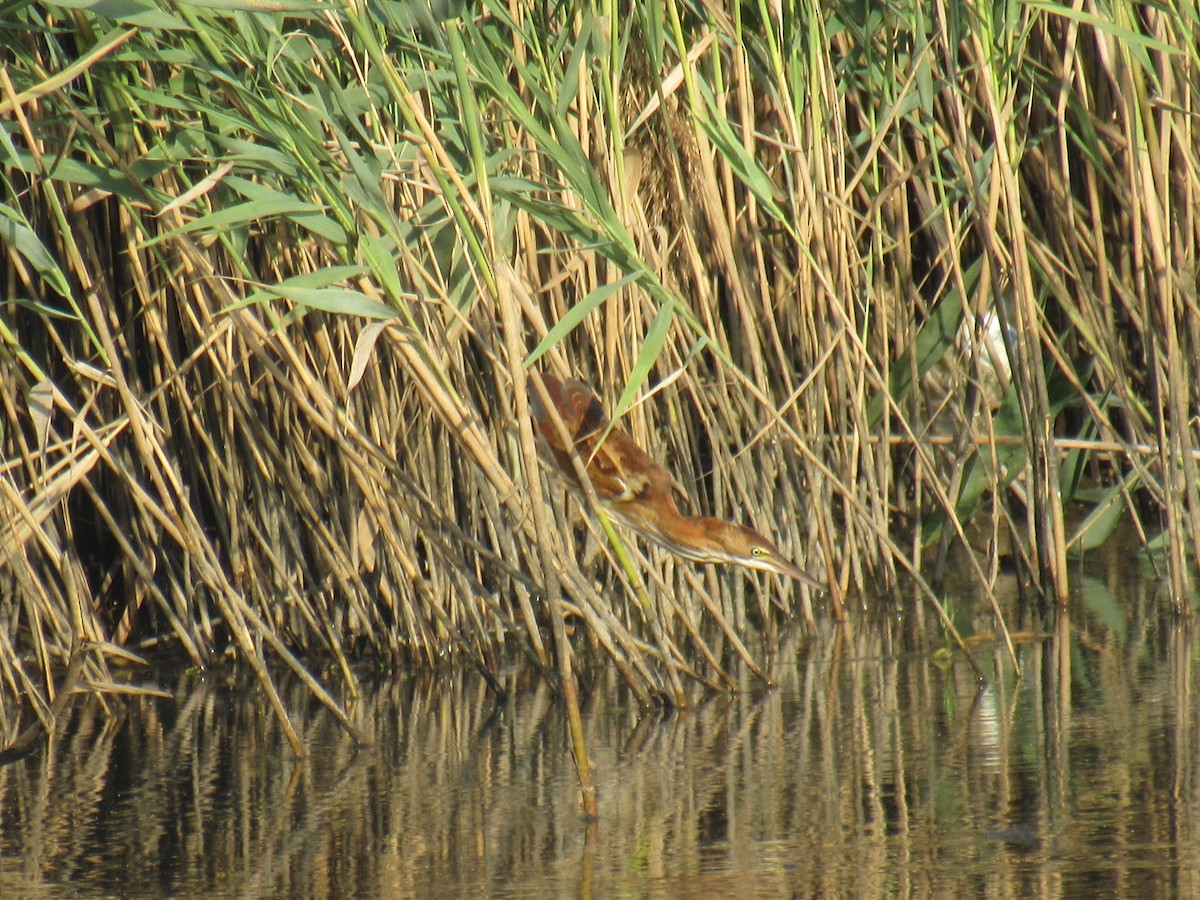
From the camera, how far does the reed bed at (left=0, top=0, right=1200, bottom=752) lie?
307 cm

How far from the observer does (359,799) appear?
2990 millimetres

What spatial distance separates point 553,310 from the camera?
3816 mm

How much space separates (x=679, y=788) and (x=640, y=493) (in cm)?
62

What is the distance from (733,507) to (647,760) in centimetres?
119

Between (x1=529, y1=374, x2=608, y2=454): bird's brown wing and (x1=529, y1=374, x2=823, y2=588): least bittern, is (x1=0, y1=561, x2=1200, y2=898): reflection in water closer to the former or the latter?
(x1=529, y1=374, x2=823, y2=588): least bittern

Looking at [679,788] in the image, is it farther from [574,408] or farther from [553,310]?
[553,310]

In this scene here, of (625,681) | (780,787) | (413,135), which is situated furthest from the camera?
(625,681)

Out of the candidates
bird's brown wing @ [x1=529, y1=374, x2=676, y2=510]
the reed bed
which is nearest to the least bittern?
bird's brown wing @ [x1=529, y1=374, x2=676, y2=510]

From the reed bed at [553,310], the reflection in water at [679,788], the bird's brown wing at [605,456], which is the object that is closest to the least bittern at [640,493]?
the bird's brown wing at [605,456]

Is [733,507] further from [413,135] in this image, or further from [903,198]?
[413,135]

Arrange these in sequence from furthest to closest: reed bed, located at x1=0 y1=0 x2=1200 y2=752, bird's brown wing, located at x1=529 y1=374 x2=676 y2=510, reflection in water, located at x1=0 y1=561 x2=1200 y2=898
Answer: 1. bird's brown wing, located at x1=529 y1=374 x2=676 y2=510
2. reed bed, located at x1=0 y1=0 x2=1200 y2=752
3. reflection in water, located at x1=0 y1=561 x2=1200 y2=898

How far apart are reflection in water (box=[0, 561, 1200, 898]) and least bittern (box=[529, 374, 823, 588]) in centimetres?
40

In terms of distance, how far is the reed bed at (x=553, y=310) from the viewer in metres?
3.07

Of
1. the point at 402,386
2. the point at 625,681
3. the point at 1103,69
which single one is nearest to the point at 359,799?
the point at 625,681
